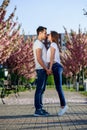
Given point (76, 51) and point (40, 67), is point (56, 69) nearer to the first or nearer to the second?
point (40, 67)

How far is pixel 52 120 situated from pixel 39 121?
0.38 metres

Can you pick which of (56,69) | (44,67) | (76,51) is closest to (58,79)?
(56,69)

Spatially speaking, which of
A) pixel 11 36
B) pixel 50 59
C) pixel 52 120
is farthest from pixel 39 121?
pixel 11 36

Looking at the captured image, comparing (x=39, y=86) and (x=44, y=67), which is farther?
(x=39, y=86)

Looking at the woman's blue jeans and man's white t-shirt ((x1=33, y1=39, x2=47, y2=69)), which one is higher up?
man's white t-shirt ((x1=33, y1=39, x2=47, y2=69))

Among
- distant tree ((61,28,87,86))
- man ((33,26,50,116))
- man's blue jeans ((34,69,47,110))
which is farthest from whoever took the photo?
distant tree ((61,28,87,86))

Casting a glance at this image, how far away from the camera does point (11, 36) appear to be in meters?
36.0

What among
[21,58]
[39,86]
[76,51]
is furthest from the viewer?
[76,51]

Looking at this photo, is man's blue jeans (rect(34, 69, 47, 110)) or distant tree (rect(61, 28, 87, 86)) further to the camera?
distant tree (rect(61, 28, 87, 86))

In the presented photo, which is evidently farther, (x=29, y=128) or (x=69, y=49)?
(x=69, y=49)

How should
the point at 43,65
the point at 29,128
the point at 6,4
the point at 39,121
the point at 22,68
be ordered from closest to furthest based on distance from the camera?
the point at 29,128
the point at 39,121
the point at 43,65
the point at 6,4
the point at 22,68

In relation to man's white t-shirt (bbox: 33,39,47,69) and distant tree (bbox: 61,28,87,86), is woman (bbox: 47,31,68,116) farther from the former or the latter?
distant tree (bbox: 61,28,87,86)

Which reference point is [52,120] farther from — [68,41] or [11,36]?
[68,41]

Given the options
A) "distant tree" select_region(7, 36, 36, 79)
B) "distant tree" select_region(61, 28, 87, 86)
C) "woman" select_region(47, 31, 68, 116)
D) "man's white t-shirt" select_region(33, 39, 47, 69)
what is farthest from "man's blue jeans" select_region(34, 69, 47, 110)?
"distant tree" select_region(61, 28, 87, 86)
